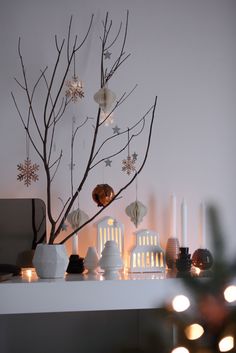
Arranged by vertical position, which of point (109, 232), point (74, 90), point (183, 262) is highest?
point (74, 90)

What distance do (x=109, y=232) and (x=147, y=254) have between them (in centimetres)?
19

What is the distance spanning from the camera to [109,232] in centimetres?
225

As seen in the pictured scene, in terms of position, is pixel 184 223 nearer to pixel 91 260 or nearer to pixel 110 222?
pixel 110 222

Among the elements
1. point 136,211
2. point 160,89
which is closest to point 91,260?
point 136,211

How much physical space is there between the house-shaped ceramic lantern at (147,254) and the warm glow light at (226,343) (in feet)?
5.13

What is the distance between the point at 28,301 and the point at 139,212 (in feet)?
2.08

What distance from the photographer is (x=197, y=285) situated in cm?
62

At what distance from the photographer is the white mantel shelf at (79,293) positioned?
1902 mm

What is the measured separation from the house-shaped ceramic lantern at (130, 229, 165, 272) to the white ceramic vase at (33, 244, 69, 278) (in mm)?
344

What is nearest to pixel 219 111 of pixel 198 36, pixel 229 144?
pixel 229 144

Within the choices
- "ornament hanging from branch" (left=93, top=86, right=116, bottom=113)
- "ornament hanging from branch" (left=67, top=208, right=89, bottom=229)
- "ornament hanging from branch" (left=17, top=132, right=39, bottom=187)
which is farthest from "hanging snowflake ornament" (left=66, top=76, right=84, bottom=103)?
"ornament hanging from branch" (left=67, top=208, right=89, bottom=229)

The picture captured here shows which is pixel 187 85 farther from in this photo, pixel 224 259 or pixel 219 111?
pixel 224 259

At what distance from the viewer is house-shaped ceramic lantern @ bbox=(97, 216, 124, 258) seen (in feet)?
7.36

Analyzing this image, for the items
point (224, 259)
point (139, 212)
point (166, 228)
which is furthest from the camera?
point (166, 228)
